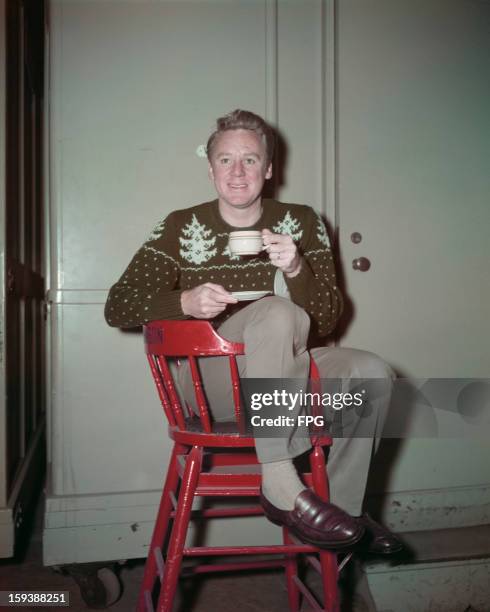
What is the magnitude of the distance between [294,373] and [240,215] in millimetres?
648

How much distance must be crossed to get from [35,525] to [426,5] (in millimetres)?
2776

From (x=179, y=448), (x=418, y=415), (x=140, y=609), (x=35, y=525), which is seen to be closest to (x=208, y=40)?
(x=179, y=448)

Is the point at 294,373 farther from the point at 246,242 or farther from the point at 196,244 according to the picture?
the point at 196,244

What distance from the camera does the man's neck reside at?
5.69 ft

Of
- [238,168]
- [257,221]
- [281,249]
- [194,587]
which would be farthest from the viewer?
[194,587]

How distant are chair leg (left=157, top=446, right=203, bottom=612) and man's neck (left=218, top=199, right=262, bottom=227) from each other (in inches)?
27.8

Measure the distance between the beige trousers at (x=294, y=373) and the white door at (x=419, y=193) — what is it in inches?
27.7

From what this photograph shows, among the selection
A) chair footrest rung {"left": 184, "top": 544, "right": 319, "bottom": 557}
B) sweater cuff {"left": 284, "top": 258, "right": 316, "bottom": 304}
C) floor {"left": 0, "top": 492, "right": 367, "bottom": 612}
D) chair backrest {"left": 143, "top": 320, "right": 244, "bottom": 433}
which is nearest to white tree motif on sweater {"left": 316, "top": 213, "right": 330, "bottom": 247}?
sweater cuff {"left": 284, "top": 258, "right": 316, "bottom": 304}

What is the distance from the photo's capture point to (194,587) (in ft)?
6.32

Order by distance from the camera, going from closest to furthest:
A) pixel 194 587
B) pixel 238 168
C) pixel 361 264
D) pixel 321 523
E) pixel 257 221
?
pixel 321 523
pixel 238 168
pixel 257 221
pixel 194 587
pixel 361 264

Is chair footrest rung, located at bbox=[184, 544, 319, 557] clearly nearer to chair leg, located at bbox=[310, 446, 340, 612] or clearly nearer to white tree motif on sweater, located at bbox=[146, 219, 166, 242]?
chair leg, located at bbox=[310, 446, 340, 612]

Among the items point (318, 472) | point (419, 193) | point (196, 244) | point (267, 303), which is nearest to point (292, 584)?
point (318, 472)

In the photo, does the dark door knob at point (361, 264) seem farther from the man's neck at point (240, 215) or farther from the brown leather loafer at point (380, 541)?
the brown leather loafer at point (380, 541)

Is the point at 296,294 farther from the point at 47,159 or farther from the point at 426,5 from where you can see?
the point at 426,5
